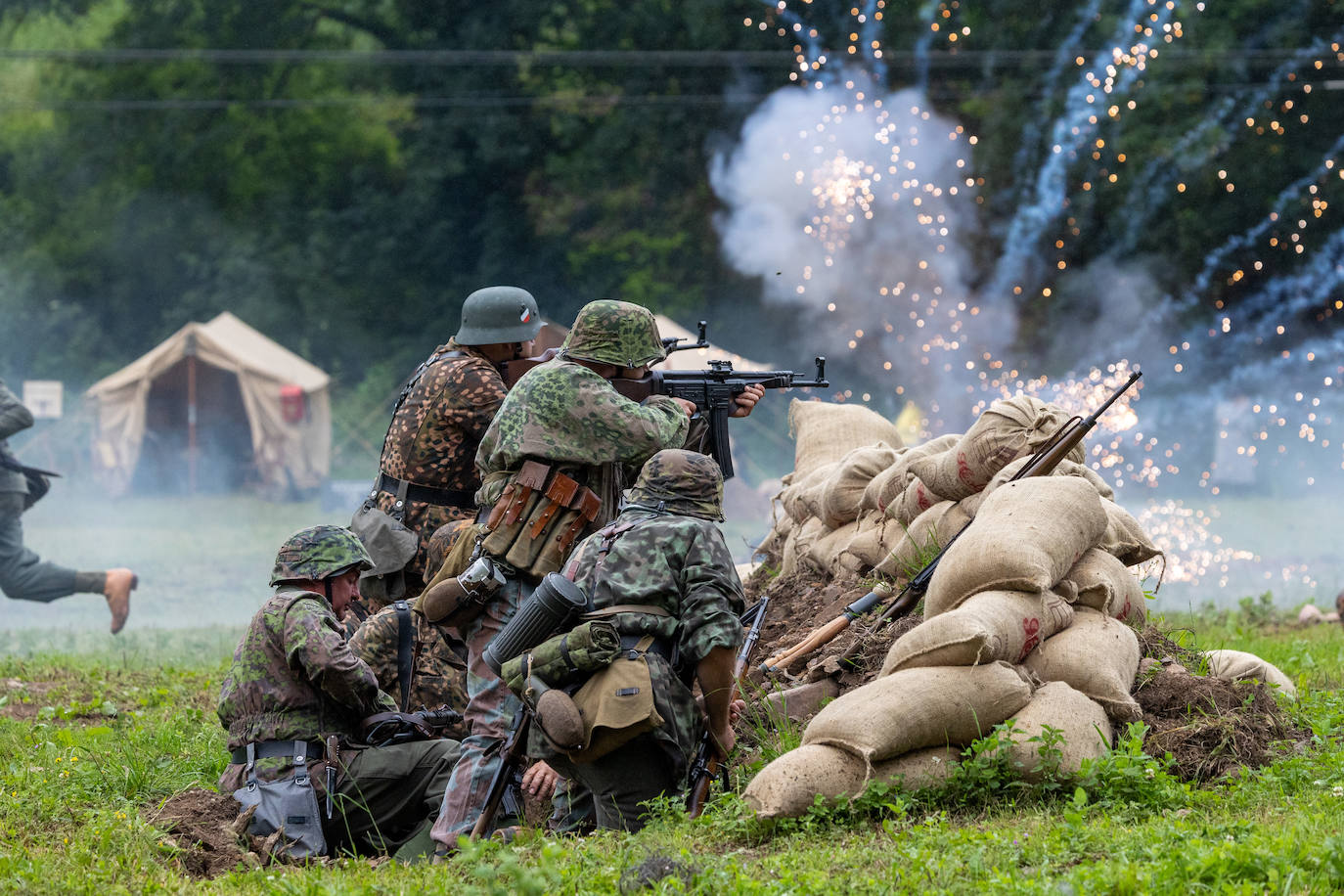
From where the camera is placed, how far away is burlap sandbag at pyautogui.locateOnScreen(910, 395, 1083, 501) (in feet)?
19.8

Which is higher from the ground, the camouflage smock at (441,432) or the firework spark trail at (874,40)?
the firework spark trail at (874,40)

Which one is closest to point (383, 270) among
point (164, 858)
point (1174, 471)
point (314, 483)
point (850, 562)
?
point (314, 483)

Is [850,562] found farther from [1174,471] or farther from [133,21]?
[133,21]

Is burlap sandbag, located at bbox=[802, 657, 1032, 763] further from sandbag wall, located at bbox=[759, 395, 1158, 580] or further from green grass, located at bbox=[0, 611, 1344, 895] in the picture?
sandbag wall, located at bbox=[759, 395, 1158, 580]

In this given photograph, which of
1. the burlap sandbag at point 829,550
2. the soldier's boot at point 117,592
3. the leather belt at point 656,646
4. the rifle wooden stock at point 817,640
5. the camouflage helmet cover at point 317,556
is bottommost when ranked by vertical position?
the soldier's boot at point 117,592

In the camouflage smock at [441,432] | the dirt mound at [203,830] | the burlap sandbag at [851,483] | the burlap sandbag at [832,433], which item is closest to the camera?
the dirt mound at [203,830]

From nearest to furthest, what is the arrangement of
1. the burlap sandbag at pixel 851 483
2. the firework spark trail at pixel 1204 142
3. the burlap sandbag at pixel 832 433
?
the burlap sandbag at pixel 851 483 → the burlap sandbag at pixel 832 433 → the firework spark trail at pixel 1204 142

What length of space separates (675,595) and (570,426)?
1.00 metres

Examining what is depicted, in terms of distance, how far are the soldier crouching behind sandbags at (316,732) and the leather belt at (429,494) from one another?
113 cm

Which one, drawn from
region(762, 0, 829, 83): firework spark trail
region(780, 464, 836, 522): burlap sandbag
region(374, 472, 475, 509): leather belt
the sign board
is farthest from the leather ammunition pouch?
region(762, 0, 829, 83): firework spark trail

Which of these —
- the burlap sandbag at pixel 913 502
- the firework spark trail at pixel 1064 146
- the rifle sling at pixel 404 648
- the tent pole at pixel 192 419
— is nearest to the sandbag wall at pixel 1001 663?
the burlap sandbag at pixel 913 502

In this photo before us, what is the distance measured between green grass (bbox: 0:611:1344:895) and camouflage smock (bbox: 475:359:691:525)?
122 centimetres

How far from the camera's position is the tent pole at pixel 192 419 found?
20242mm

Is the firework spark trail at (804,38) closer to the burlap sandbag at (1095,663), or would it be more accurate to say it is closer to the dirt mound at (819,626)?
the dirt mound at (819,626)
